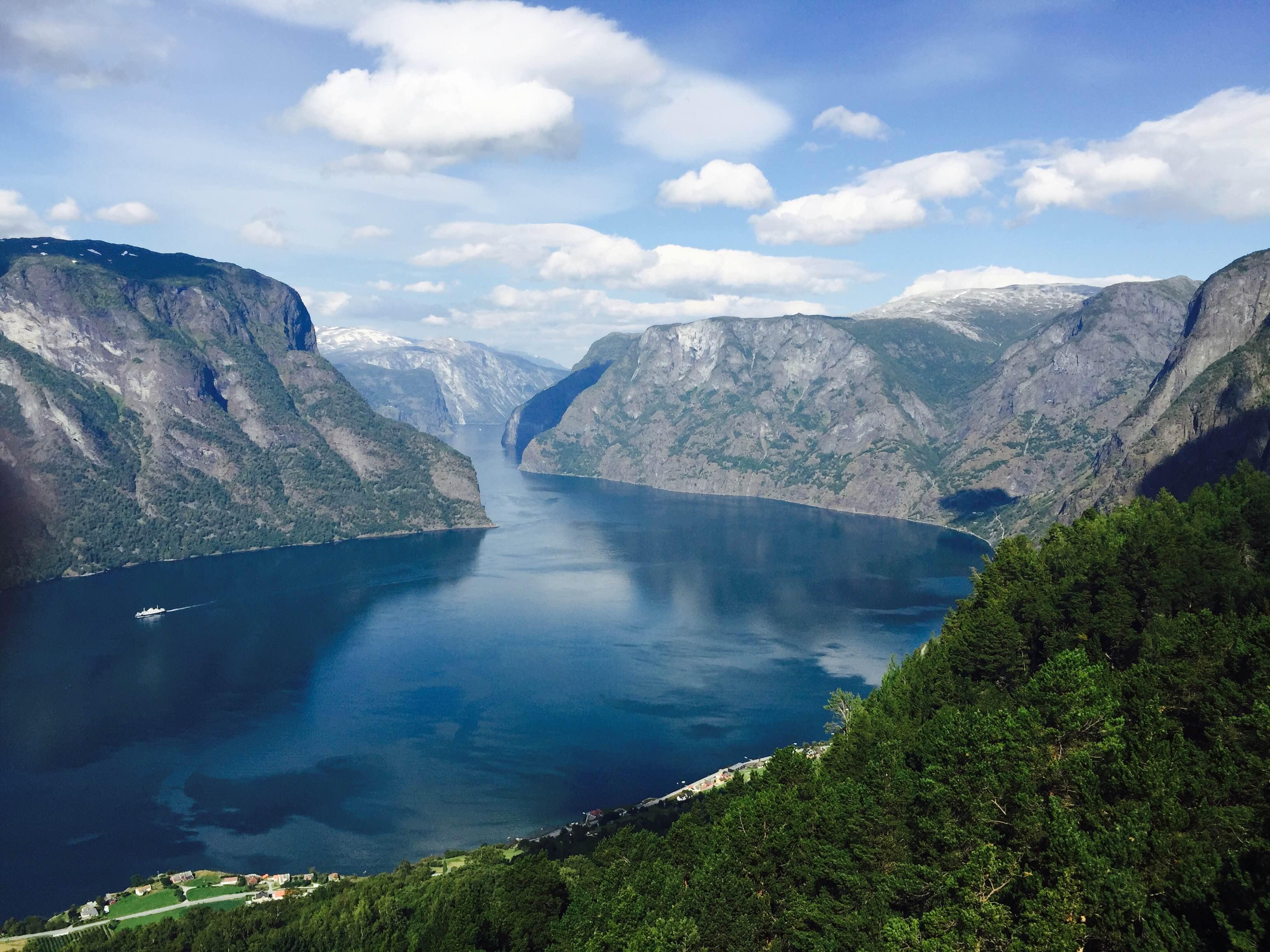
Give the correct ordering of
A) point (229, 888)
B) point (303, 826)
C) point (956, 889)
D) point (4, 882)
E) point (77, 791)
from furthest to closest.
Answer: point (77, 791), point (303, 826), point (4, 882), point (229, 888), point (956, 889)

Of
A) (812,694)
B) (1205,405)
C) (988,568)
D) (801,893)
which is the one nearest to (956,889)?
(801,893)

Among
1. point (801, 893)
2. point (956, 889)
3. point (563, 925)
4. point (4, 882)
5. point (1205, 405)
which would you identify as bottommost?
point (4, 882)

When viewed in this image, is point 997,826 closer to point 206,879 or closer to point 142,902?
point 142,902

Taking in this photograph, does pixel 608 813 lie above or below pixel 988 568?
below

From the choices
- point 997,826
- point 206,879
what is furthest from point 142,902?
point 997,826

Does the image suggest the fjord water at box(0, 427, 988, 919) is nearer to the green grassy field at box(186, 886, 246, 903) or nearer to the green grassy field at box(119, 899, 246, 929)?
the green grassy field at box(186, 886, 246, 903)

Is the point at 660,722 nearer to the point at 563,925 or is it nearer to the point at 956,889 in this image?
the point at 563,925

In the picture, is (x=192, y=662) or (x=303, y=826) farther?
(x=192, y=662)
